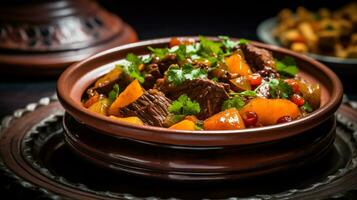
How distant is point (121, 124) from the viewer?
1.97m

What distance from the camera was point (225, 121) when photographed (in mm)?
2027

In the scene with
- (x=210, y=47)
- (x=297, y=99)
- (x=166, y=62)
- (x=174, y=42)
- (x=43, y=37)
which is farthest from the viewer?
(x=43, y=37)

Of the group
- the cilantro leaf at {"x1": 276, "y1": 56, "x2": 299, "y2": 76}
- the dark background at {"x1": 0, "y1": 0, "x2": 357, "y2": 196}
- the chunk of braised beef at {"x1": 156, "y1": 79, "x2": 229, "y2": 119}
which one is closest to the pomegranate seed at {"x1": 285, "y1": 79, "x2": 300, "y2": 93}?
the cilantro leaf at {"x1": 276, "y1": 56, "x2": 299, "y2": 76}

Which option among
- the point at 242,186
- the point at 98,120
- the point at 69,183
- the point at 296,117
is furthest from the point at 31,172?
the point at 296,117

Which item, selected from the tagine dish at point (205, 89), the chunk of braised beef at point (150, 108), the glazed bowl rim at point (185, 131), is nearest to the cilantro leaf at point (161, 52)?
the tagine dish at point (205, 89)

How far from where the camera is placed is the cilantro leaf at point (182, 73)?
A: 2201 millimetres

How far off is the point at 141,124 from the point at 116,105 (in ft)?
0.55

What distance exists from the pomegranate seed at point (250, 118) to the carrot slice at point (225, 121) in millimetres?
23

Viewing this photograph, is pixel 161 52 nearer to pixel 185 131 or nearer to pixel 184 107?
pixel 184 107

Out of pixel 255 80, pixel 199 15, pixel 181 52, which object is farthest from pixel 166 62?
pixel 199 15

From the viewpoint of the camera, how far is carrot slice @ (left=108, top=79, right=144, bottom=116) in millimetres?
2176

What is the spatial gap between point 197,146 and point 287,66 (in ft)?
2.26

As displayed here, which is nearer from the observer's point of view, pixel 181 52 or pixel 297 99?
pixel 297 99

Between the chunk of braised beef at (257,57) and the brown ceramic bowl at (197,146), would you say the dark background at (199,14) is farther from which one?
the brown ceramic bowl at (197,146)
